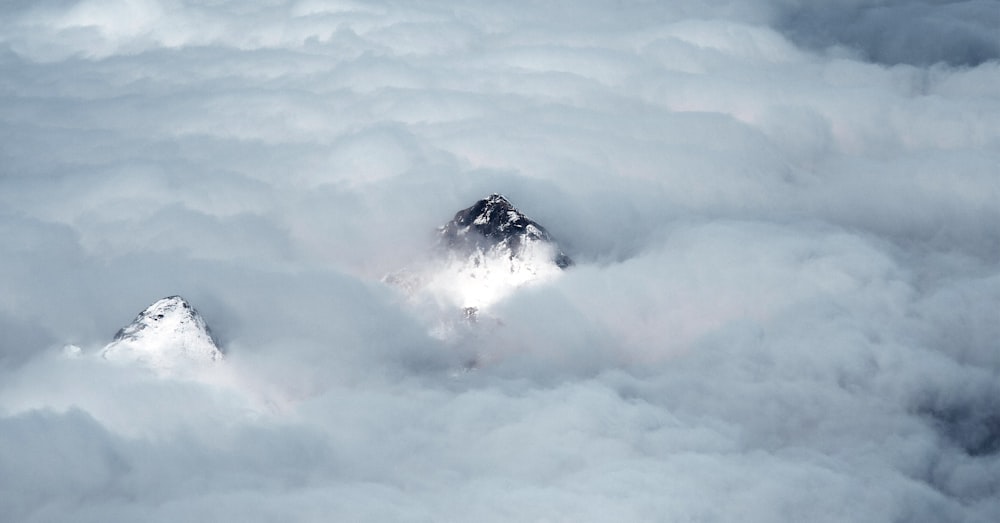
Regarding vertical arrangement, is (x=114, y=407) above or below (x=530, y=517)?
above

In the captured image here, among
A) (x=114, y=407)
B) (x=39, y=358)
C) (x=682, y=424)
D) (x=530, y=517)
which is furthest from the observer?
(x=39, y=358)

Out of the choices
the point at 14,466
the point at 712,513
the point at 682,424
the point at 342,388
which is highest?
the point at 342,388

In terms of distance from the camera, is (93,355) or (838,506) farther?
(93,355)

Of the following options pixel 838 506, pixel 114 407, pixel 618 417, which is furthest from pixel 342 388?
pixel 838 506

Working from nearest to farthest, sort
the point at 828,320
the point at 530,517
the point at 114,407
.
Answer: the point at 530,517, the point at 114,407, the point at 828,320

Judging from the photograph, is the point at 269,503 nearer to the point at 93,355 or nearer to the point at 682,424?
the point at 93,355

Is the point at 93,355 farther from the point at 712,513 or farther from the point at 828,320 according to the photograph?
the point at 828,320
